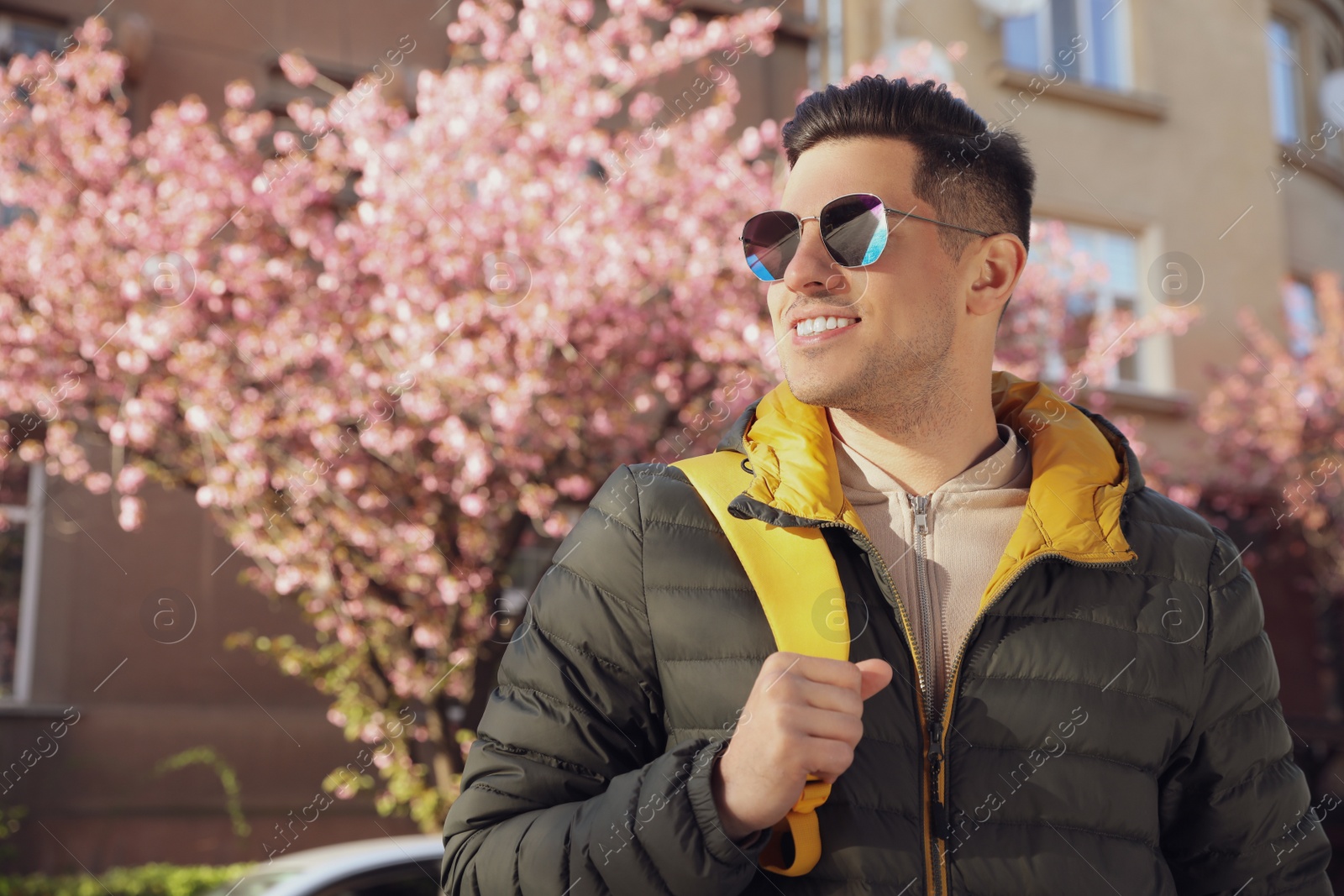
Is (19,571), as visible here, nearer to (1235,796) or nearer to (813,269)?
(813,269)

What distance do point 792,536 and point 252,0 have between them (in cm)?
1025

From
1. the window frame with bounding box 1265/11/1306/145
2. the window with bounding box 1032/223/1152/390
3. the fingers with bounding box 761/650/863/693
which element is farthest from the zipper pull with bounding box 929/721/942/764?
the window frame with bounding box 1265/11/1306/145

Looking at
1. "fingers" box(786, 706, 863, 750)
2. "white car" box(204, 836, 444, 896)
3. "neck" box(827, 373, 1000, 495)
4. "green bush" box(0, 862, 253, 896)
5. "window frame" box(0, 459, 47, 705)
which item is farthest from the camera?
"window frame" box(0, 459, 47, 705)

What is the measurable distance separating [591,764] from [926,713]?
0.48 metres

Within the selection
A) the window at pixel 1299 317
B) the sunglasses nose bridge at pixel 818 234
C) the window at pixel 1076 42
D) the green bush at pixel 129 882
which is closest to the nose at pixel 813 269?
the sunglasses nose bridge at pixel 818 234

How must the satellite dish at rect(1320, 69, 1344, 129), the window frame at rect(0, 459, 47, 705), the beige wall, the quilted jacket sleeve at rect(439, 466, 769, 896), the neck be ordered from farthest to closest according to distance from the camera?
the satellite dish at rect(1320, 69, 1344, 129), the beige wall, the window frame at rect(0, 459, 47, 705), the neck, the quilted jacket sleeve at rect(439, 466, 769, 896)

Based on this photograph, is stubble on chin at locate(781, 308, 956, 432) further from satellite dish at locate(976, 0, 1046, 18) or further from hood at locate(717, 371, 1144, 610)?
satellite dish at locate(976, 0, 1046, 18)

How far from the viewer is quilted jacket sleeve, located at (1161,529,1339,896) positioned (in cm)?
202

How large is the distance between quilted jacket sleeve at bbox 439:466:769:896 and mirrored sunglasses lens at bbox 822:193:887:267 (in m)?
0.48

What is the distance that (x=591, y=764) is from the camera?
6.10 feet

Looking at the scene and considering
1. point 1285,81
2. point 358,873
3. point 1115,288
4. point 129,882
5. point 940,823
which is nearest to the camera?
point 940,823

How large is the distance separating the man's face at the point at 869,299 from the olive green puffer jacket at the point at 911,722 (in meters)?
0.11

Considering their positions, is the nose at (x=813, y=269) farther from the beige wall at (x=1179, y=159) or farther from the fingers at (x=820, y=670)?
the beige wall at (x=1179, y=159)

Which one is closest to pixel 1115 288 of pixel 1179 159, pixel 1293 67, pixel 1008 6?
pixel 1179 159
